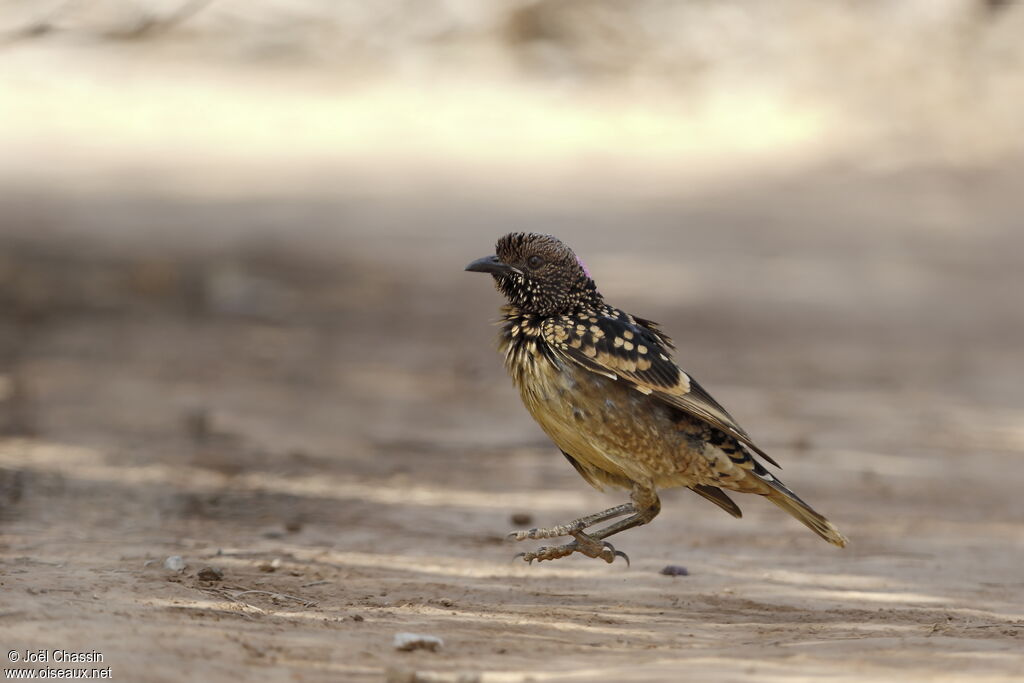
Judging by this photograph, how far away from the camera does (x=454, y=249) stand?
14680 millimetres

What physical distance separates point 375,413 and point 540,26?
525 inches

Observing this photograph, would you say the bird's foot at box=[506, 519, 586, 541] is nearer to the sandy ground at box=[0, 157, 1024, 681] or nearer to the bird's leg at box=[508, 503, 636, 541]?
the bird's leg at box=[508, 503, 636, 541]

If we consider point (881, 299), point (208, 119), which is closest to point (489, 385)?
point (881, 299)

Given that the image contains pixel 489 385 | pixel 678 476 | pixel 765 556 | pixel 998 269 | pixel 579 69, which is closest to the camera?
pixel 678 476

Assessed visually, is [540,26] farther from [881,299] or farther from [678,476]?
[678,476]

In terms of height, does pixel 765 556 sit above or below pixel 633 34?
below

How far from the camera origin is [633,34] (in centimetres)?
2091

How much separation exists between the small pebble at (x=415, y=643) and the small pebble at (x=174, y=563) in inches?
54.7

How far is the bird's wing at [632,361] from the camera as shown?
5.04 meters

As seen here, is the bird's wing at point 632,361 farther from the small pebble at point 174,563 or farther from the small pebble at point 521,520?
the small pebble at point 174,563

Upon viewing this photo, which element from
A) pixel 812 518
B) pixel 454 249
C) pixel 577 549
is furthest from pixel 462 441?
pixel 454 249

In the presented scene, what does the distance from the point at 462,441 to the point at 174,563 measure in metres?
3.56

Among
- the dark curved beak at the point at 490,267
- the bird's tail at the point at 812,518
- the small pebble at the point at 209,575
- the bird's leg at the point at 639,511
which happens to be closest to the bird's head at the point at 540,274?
the dark curved beak at the point at 490,267

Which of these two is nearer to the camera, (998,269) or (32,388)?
(32,388)
